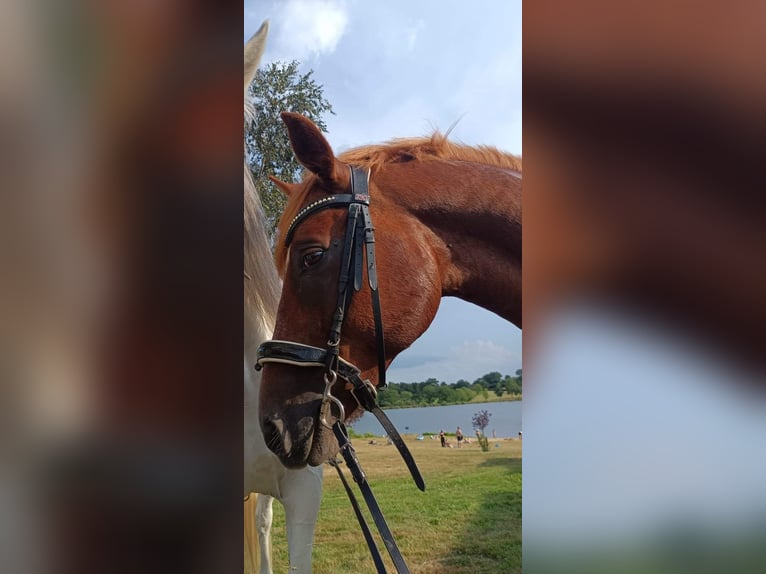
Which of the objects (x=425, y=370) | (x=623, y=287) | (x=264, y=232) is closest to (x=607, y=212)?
(x=623, y=287)

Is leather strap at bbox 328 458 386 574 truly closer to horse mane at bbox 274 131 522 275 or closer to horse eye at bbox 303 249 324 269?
horse eye at bbox 303 249 324 269

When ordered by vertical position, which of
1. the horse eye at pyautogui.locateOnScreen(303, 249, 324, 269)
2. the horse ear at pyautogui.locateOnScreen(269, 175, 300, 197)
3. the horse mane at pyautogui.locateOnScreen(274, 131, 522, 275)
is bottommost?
the horse eye at pyautogui.locateOnScreen(303, 249, 324, 269)

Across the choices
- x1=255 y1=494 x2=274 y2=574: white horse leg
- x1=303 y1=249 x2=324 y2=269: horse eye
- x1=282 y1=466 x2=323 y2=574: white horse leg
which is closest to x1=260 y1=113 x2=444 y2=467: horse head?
x1=303 y1=249 x2=324 y2=269: horse eye

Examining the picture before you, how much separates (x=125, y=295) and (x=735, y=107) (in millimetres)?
1726

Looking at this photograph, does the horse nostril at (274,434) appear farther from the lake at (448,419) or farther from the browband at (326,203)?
the browband at (326,203)

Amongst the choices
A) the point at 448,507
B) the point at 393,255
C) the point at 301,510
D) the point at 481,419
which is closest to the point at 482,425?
the point at 481,419

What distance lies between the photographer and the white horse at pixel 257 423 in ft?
5.49

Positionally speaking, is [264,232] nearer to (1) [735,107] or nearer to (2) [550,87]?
(2) [550,87]

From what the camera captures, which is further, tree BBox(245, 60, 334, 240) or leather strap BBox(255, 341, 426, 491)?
tree BBox(245, 60, 334, 240)

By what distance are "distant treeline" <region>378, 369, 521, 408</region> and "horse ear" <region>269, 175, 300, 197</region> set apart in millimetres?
665

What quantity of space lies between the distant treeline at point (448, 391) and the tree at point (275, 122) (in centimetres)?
65

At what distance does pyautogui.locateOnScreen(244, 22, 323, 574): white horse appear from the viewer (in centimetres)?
167

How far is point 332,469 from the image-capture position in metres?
1.64

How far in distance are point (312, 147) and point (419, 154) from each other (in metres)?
0.32
